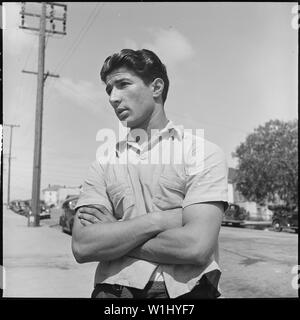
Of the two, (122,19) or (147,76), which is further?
(122,19)

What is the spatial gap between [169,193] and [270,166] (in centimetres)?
1869

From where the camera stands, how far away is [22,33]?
2.25m

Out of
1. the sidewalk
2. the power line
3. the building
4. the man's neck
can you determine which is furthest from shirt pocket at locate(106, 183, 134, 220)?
the sidewalk

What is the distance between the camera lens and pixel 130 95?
148 cm

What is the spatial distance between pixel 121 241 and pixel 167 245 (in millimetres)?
150

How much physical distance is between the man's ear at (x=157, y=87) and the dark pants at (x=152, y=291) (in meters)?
0.69

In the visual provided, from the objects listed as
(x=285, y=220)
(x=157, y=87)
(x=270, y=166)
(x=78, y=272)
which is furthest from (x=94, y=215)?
(x=270, y=166)

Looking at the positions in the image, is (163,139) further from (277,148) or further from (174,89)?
(277,148)

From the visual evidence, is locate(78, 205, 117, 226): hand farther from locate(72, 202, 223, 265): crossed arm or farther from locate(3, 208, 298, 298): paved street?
locate(3, 208, 298, 298): paved street

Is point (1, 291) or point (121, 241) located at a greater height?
point (121, 241)

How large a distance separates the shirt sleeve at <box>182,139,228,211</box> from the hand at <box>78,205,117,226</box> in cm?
27

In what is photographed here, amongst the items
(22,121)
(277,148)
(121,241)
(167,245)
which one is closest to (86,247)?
(121,241)

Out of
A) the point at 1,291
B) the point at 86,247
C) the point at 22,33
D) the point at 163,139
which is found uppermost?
the point at 22,33

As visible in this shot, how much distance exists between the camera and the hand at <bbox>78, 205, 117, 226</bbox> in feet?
4.50
